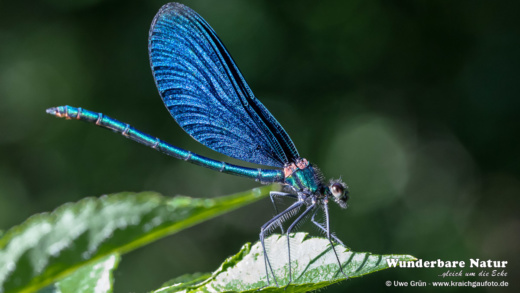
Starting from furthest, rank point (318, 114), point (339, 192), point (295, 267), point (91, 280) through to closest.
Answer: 1. point (318, 114)
2. point (339, 192)
3. point (91, 280)
4. point (295, 267)

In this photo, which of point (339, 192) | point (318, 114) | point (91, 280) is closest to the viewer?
point (91, 280)

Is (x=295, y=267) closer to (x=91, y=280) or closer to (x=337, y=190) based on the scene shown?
(x=91, y=280)

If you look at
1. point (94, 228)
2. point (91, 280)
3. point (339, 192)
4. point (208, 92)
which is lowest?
point (91, 280)

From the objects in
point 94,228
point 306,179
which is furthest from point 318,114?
point 94,228

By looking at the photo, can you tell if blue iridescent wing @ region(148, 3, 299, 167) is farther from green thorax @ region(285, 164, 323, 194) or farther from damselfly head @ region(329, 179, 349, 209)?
damselfly head @ region(329, 179, 349, 209)

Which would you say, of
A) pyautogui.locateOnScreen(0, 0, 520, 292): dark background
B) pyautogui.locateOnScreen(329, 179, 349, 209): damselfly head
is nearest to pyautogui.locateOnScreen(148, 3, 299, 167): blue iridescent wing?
pyautogui.locateOnScreen(329, 179, 349, 209): damselfly head

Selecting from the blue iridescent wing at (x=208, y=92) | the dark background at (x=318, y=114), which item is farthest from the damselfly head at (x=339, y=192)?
the dark background at (x=318, y=114)
